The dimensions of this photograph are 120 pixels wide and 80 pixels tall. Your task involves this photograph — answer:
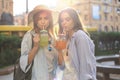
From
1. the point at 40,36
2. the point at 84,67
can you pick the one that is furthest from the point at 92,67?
the point at 40,36

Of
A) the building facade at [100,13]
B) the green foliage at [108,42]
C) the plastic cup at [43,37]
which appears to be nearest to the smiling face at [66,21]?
the plastic cup at [43,37]

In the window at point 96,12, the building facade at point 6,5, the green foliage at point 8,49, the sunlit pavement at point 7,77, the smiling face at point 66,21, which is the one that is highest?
the window at point 96,12

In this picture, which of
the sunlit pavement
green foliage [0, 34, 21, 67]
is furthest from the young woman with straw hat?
green foliage [0, 34, 21, 67]

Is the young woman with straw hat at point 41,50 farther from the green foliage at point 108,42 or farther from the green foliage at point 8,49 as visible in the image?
the green foliage at point 108,42

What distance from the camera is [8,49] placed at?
1266 cm

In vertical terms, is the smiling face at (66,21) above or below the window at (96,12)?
below

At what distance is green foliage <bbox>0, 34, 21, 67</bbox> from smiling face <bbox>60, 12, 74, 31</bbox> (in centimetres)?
914

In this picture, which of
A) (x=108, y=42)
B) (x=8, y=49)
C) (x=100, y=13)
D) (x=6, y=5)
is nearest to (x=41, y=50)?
(x=8, y=49)

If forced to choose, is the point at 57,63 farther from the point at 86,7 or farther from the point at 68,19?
the point at 86,7

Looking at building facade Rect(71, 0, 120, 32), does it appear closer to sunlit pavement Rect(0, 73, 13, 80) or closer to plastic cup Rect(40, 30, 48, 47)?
sunlit pavement Rect(0, 73, 13, 80)

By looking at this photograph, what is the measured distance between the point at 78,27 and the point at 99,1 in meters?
63.0

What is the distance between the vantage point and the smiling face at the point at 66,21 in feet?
10.4

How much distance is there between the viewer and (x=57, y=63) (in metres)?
3.17

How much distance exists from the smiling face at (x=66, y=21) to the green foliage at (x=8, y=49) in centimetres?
914
